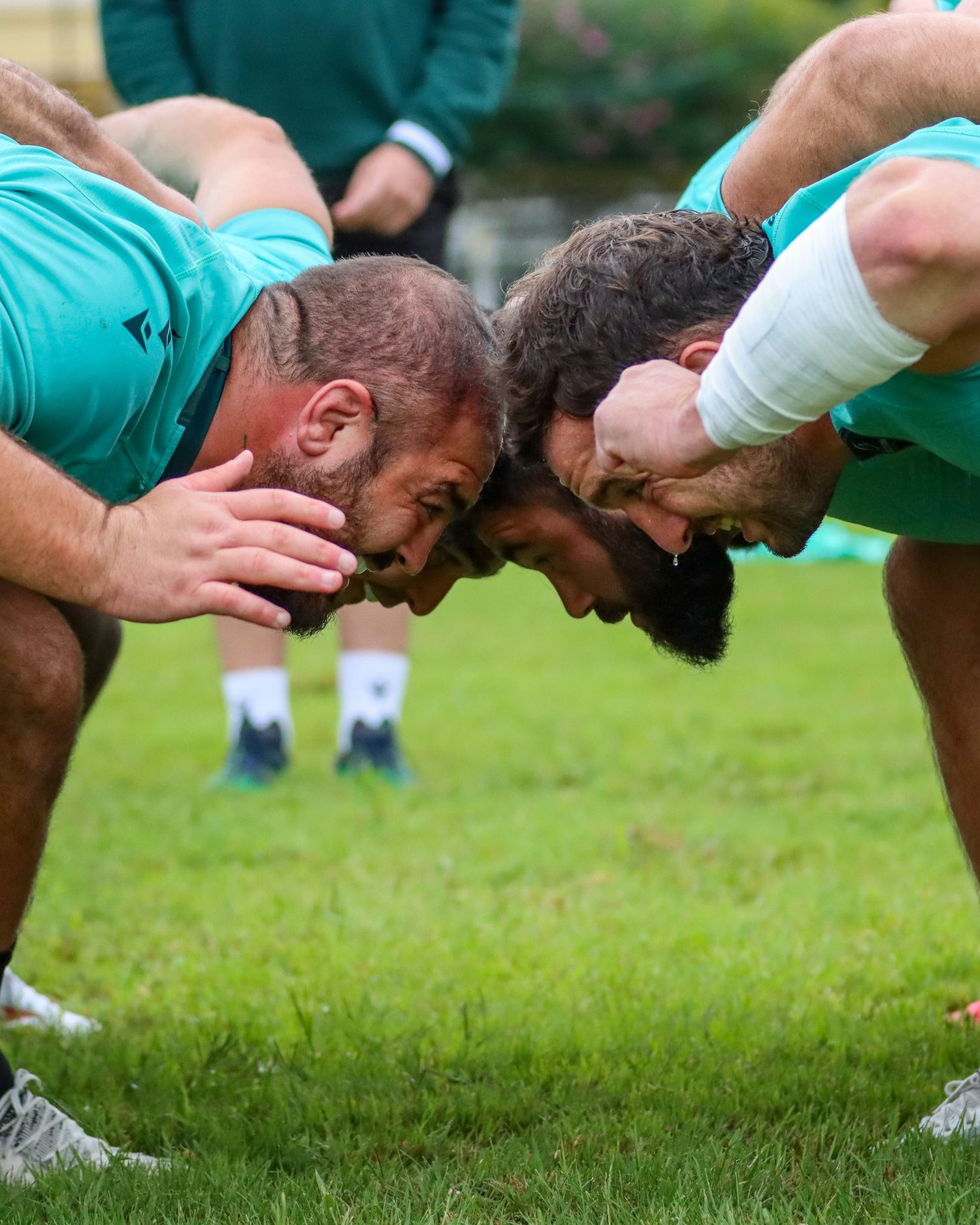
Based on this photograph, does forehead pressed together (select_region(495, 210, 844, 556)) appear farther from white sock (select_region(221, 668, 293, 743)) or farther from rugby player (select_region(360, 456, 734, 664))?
white sock (select_region(221, 668, 293, 743))

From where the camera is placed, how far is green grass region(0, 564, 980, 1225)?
259cm

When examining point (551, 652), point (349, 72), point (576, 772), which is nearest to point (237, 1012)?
point (576, 772)

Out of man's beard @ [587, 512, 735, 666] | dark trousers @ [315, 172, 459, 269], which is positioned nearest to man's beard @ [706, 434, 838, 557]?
man's beard @ [587, 512, 735, 666]

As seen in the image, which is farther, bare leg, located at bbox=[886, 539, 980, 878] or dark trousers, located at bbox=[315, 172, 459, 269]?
dark trousers, located at bbox=[315, 172, 459, 269]

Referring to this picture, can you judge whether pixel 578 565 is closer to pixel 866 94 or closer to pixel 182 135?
pixel 866 94

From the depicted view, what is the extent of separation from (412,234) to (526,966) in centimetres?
286

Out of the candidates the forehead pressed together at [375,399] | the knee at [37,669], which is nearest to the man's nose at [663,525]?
the forehead pressed together at [375,399]

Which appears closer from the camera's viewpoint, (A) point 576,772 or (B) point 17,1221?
(B) point 17,1221

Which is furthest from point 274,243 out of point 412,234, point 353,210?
point 412,234

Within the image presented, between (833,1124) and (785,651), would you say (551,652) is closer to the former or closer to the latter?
(785,651)

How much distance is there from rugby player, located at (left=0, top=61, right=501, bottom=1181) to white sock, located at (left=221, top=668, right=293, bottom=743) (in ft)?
7.83

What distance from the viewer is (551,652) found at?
27.7 feet

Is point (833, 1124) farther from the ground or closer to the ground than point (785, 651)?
closer to the ground

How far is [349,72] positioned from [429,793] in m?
2.45
